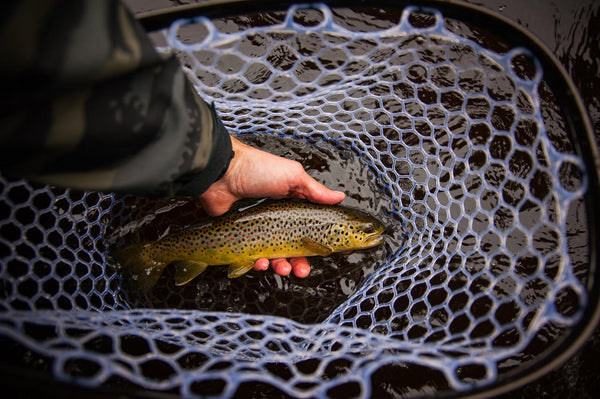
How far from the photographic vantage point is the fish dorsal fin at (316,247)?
2293mm

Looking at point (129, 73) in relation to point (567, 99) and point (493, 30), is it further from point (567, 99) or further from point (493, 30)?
point (567, 99)

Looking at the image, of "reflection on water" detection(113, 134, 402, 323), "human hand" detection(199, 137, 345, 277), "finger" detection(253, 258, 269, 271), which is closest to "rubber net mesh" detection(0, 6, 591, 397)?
"reflection on water" detection(113, 134, 402, 323)

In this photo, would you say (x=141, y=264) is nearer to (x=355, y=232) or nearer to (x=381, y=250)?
(x=355, y=232)

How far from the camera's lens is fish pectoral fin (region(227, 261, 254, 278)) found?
7.81ft

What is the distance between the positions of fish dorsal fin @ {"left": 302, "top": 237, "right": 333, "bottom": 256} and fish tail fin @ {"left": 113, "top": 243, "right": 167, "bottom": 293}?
961 millimetres

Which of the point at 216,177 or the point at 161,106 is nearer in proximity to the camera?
the point at 161,106

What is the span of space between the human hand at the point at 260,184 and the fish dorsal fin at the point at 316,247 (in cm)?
21

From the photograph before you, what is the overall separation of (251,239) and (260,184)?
37 centimetres

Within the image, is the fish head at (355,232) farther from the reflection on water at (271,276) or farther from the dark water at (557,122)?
the dark water at (557,122)

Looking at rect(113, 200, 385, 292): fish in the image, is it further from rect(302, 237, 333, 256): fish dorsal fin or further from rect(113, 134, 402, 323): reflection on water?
rect(113, 134, 402, 323): reflection on water

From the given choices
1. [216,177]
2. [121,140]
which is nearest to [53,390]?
[121,140]

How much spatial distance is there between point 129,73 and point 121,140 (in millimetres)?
237

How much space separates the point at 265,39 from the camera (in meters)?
2.78

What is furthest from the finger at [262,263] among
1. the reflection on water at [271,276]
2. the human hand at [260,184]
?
the reflection on water at [271,276]
